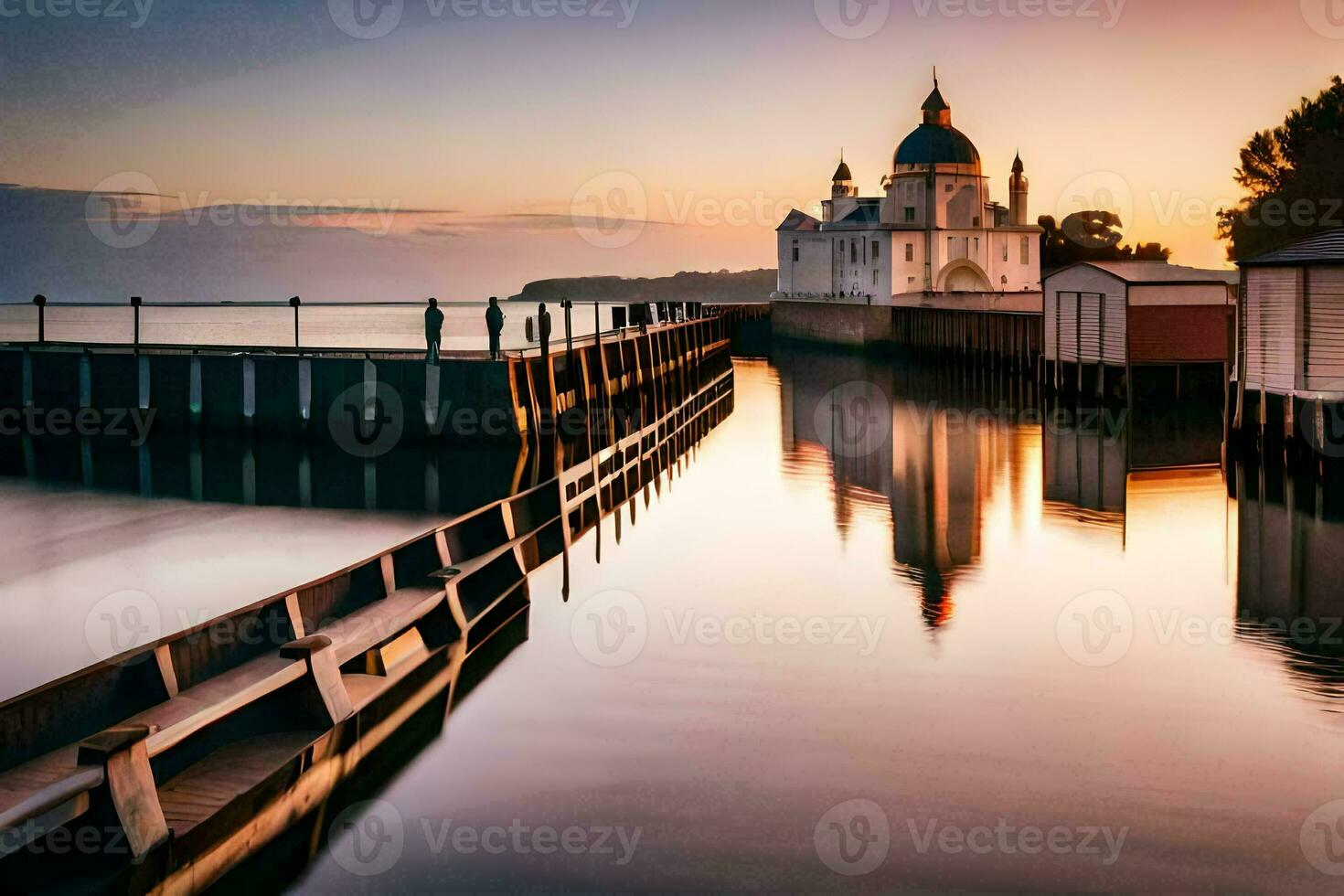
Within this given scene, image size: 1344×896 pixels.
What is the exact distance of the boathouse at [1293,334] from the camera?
2383cm

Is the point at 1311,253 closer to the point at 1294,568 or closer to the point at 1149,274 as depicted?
the point at 1294,568

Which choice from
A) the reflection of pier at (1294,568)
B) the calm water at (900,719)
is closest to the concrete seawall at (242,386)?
the calm water at (900,719)

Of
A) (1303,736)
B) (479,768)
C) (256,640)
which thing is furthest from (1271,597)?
(256,640)

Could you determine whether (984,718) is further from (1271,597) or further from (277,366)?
(277,366)

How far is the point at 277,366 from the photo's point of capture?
32.6 metres

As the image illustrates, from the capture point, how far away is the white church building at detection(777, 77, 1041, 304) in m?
91.6

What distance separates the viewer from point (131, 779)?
7270mm

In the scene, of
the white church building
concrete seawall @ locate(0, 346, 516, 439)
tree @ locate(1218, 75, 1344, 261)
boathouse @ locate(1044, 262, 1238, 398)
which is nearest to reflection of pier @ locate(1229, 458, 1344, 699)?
boathouse @ locate(1044, 262, 1238, 398)

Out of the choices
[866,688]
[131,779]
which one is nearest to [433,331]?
[866,688]

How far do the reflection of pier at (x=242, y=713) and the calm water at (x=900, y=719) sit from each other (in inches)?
17.3

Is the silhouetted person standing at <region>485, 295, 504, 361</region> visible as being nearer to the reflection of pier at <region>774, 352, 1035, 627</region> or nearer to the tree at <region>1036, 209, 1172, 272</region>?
the reflection of pier at <region>774, 352, 1035, 627</region>

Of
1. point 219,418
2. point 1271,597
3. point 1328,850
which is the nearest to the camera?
point 1328,850

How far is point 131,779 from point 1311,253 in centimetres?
2267

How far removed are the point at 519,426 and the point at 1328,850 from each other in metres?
24.2
